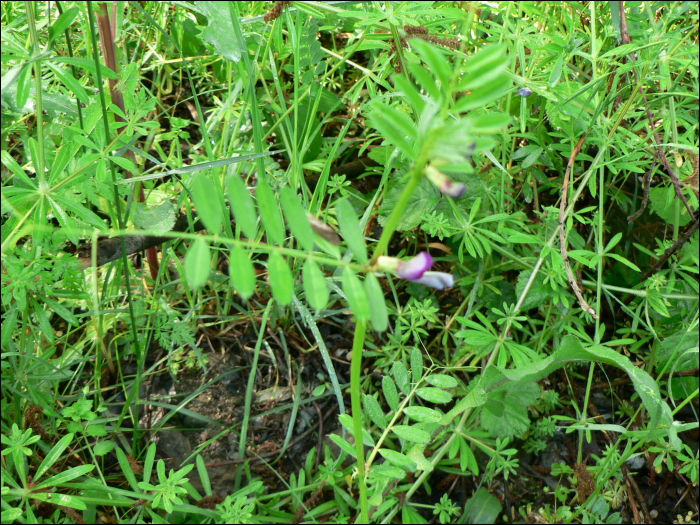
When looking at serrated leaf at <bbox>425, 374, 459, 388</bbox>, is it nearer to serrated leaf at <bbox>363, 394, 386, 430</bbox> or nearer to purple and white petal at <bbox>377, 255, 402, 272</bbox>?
serrated leaf at <bbox>363, 394, 386, 430</bbox>

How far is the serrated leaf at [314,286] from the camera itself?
2.65 ft

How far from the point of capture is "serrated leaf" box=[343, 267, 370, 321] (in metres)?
0.80

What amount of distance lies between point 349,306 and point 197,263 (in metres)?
0.54

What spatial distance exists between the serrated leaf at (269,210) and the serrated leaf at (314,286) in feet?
0.23

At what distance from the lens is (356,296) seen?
81 centimetres

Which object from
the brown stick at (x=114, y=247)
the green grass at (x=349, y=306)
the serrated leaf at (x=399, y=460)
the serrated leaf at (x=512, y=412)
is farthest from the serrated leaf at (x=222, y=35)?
the serrated leaf at (x=512, y=412)

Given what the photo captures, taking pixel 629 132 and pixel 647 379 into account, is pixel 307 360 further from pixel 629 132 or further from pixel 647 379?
pixel 629 132

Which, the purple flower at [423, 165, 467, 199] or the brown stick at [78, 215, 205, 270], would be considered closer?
the purple flower at [423, 165, 467, 199]

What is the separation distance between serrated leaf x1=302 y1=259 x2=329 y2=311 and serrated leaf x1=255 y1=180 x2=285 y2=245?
7 cm

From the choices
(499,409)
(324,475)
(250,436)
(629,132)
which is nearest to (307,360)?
(250,436)

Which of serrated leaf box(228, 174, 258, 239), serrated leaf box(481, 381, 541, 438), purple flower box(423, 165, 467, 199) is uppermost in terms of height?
purple flower box(423, 165, 467, 199)

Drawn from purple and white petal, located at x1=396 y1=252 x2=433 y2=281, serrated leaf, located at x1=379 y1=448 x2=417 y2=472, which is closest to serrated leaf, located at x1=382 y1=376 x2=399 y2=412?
serrated leaf, located at x1=379 y1=448 x2=417 y2=472

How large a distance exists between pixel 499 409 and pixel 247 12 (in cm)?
165

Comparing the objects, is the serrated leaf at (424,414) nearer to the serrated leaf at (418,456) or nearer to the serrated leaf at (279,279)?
the serrated leaf at (418,456)
